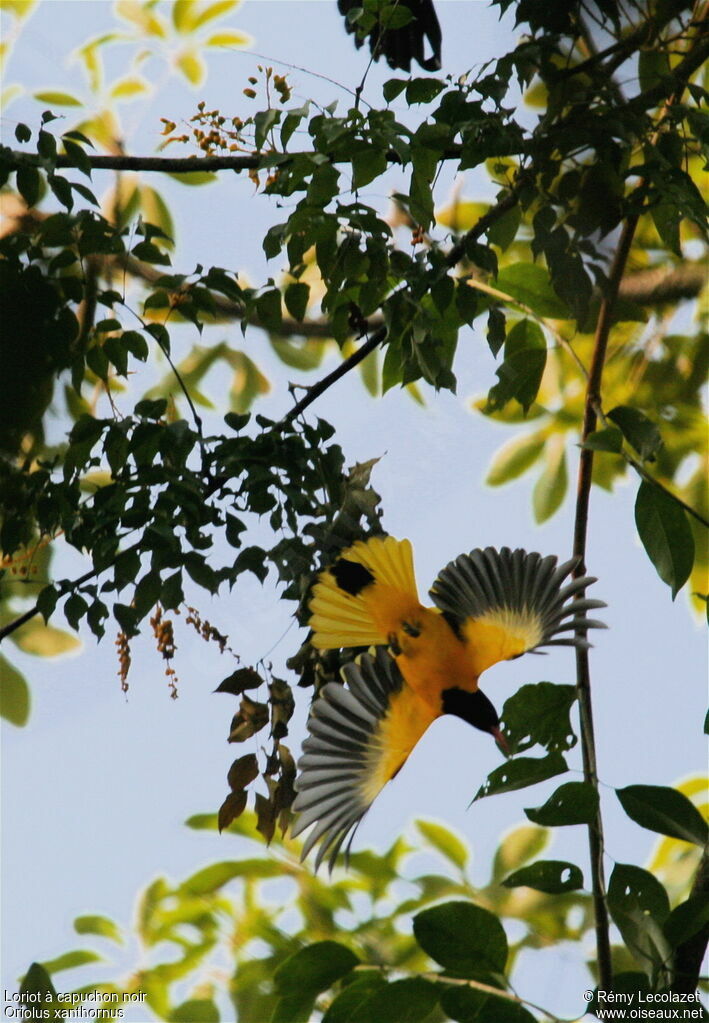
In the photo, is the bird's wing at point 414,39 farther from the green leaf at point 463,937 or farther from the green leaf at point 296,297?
the green leaf at point 463,937

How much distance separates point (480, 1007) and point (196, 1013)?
0.46 m

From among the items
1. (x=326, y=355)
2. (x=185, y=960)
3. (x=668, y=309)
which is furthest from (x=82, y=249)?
(x=185, y=960)

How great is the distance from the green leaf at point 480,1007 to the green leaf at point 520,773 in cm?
10

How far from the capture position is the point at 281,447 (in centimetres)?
67

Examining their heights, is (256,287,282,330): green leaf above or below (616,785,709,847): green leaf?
above

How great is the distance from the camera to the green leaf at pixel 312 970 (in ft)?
1.89

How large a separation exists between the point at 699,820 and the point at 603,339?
1.32 feet

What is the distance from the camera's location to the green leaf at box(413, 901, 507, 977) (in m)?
0.54

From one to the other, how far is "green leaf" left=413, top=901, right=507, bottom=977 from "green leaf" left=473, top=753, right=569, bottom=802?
0.07 metres

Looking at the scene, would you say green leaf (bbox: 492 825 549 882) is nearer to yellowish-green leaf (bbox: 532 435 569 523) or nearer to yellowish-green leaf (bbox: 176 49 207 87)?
yellowish-green leaf (bbox: 532 435 569 523)

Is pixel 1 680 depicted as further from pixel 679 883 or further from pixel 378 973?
pixel 679 883

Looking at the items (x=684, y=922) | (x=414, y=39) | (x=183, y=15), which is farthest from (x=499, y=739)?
(x=183, y=15)

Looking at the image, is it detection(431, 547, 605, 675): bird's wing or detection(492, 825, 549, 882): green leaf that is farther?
detection(492, 825, 549, 882): green leaf

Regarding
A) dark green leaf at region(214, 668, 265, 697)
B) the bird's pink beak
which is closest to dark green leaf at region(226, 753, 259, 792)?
dark green leaf at region(214, 668, 265, 697)
